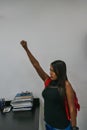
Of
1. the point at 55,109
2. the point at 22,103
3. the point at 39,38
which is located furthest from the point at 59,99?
the point at 39,38

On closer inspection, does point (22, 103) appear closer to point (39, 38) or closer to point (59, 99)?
point (59, 99)

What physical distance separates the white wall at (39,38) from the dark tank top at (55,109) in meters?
0.66

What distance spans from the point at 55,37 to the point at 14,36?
1.72 ft

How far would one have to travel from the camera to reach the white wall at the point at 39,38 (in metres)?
2.69

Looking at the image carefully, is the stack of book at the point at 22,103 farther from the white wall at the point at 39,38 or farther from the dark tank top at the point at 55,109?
the dark tank top at the point at 55,109

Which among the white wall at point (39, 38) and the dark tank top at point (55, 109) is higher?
the white wall at point (39, 38)

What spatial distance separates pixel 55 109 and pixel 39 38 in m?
1.01

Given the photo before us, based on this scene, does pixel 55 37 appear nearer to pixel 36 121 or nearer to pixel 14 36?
pixel 14 36

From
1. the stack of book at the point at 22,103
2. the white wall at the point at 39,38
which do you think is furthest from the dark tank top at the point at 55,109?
the white wall at the point at 39,38

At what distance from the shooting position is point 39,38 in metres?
2.74

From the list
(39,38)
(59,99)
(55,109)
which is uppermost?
(39,38)

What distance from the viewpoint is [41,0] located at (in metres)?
2.68

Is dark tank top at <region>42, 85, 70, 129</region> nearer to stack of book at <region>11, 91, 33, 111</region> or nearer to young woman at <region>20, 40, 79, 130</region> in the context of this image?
young woman at <region>20, 40, 79, 130</region>

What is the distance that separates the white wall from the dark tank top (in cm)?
66
